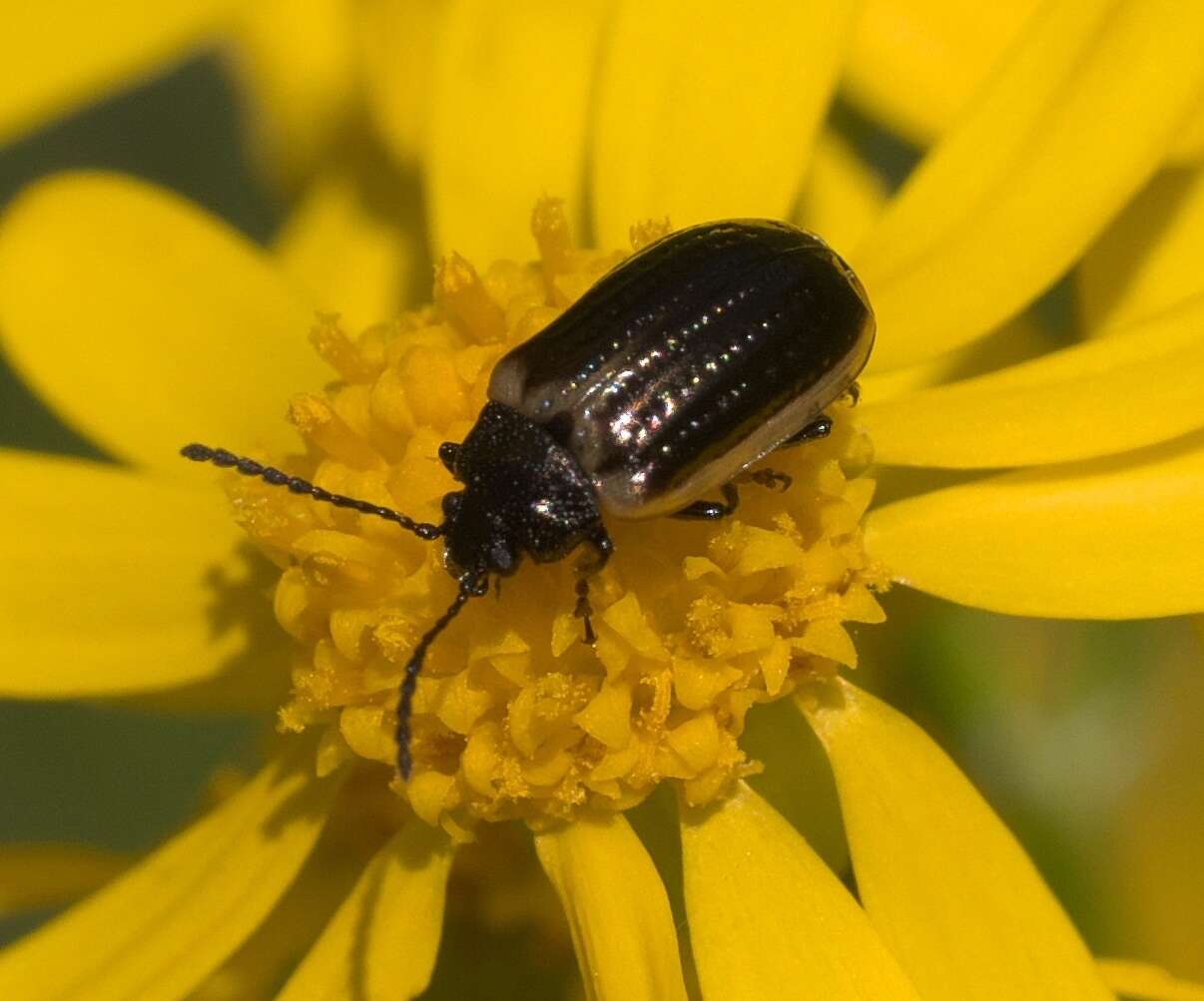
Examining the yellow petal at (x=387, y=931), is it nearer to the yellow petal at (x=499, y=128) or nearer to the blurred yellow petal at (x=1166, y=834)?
the yellow petal at (x=499, y=128)

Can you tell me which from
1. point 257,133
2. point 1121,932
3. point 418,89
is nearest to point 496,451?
point 418,89

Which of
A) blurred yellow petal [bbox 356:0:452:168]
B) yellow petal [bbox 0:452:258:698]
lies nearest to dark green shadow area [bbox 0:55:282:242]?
blurred yellow petal [bbox 356:0:452:168]

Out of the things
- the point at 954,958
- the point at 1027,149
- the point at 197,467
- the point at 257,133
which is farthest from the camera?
the point at 257,133

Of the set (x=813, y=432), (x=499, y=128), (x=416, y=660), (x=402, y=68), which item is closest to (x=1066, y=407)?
(x=813, y=432)

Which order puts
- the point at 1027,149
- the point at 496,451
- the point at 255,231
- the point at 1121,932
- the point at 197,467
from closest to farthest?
the point at 496,451 → the point at 1027,149 → the point at 197,467 → the point at 1121,932 → the point at 255,231

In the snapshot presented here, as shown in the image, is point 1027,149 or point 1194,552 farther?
point 1027,149

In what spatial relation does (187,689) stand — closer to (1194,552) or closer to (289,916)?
(289,916)
